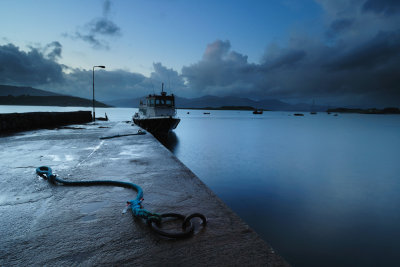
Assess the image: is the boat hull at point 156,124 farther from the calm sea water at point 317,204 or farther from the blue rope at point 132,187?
the blue rope at point 132,187

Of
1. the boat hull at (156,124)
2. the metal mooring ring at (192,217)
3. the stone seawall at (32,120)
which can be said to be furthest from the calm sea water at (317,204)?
the stone seawall at (32,120)

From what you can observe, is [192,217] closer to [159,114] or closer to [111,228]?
[111,228]

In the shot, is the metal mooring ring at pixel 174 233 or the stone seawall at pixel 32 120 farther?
the stone seawall at pixel 32 120

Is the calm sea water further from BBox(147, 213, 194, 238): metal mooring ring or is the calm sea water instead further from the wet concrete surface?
BBox(147, 213, 194, 238): metal mooring ring

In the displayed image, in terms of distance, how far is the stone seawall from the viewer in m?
12.3

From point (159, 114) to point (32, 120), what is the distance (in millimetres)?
10691

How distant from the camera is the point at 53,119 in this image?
17.6 metres

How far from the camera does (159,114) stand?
22.2m

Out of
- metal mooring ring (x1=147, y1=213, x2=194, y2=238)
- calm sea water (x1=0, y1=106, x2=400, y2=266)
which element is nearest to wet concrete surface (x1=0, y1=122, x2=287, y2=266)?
metal mooring ring (x1=147, y1=213, x2=194, y2=238)

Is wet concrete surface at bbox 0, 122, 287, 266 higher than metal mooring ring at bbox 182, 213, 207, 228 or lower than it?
lower

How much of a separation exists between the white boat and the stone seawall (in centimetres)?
668

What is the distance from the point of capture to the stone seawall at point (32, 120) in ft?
40.4

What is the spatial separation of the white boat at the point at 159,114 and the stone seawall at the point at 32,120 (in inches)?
263

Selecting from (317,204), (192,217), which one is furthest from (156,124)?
(192,217)
